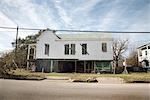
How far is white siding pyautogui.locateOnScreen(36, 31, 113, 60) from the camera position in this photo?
18.7 metres

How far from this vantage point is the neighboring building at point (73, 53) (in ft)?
61.5

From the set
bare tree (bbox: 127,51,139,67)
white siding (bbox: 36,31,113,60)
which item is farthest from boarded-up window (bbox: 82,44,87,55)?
bare tree (bbox: 127,51,139,67)

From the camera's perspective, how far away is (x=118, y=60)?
79.8 feet

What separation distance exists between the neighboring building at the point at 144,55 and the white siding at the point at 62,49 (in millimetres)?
8182

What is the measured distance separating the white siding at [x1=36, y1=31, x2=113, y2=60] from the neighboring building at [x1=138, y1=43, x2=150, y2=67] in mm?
8182

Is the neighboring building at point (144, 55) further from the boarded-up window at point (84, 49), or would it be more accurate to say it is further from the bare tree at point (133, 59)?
the boarded-up window at point (84, 49)

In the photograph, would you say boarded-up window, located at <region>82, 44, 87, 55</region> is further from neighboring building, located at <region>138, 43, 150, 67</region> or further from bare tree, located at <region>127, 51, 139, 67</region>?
bare tree, located at <region>127, 51, 139, 67</region>

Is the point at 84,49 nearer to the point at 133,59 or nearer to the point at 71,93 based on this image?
the point at 133,59

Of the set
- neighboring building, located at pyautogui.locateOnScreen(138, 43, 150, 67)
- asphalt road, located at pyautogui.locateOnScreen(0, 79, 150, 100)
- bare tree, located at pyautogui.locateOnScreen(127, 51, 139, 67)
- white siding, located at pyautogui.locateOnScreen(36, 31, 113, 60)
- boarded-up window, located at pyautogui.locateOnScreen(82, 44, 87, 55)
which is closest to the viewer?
asphalt road, located at pyautogui.locateOnScreen(0, 79, 150, 100)

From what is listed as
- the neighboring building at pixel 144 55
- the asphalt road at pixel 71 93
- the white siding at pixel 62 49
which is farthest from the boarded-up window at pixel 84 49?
the asphalt road at pixel 71 93

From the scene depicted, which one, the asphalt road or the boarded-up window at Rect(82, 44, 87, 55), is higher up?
the boarded-up window at Rect(82, 44, 87, 55)

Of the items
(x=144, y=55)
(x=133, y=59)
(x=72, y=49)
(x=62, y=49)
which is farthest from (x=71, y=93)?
(x=133, y=59)

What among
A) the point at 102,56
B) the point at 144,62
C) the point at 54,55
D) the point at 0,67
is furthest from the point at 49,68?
the point at 144,62

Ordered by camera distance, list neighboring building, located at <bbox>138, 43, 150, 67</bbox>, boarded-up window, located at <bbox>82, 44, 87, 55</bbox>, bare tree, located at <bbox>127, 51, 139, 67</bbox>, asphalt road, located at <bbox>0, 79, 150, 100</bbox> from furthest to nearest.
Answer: bare tree, located at <bbox>127, 51, 139, 67</bbox> < neighboring building, located at <bbox>138, 43, 150, 67</bbox> < boarded-up window, located at <bbox>82, 44, 87, 55</bbox> < asphalt road, located at <bbox>0, 79, 150, 100</bbox>
